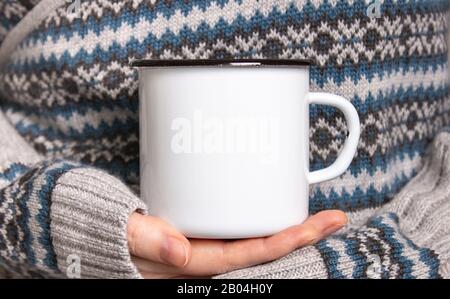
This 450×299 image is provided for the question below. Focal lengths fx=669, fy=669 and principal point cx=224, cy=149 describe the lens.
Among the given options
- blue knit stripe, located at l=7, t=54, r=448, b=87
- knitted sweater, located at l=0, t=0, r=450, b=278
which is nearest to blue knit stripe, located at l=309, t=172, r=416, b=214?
knitted sweater, located at l=0, t=0, r=450, b=278

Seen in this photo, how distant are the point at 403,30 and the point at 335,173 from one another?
175 mm

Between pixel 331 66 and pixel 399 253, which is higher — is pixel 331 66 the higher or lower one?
the higher one

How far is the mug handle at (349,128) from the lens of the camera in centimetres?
53

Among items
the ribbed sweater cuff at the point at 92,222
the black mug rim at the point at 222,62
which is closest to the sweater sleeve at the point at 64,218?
the ribbed sweater cuff at the point at 92,222

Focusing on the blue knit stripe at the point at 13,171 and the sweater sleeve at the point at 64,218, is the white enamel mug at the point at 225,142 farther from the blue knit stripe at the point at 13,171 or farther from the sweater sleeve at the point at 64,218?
the blue knit stripe at the point at 13,171

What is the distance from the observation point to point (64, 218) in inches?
21.5

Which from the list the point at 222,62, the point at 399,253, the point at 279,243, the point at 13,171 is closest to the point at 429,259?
the point at 399,253

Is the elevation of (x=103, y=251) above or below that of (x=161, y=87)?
below

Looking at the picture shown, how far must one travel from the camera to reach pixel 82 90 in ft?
2.08

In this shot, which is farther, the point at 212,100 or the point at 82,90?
the point at 82,90

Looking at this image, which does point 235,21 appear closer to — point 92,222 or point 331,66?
point 331,66

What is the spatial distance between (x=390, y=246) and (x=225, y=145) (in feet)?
0.56

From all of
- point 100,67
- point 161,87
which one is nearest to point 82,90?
point 100,67
